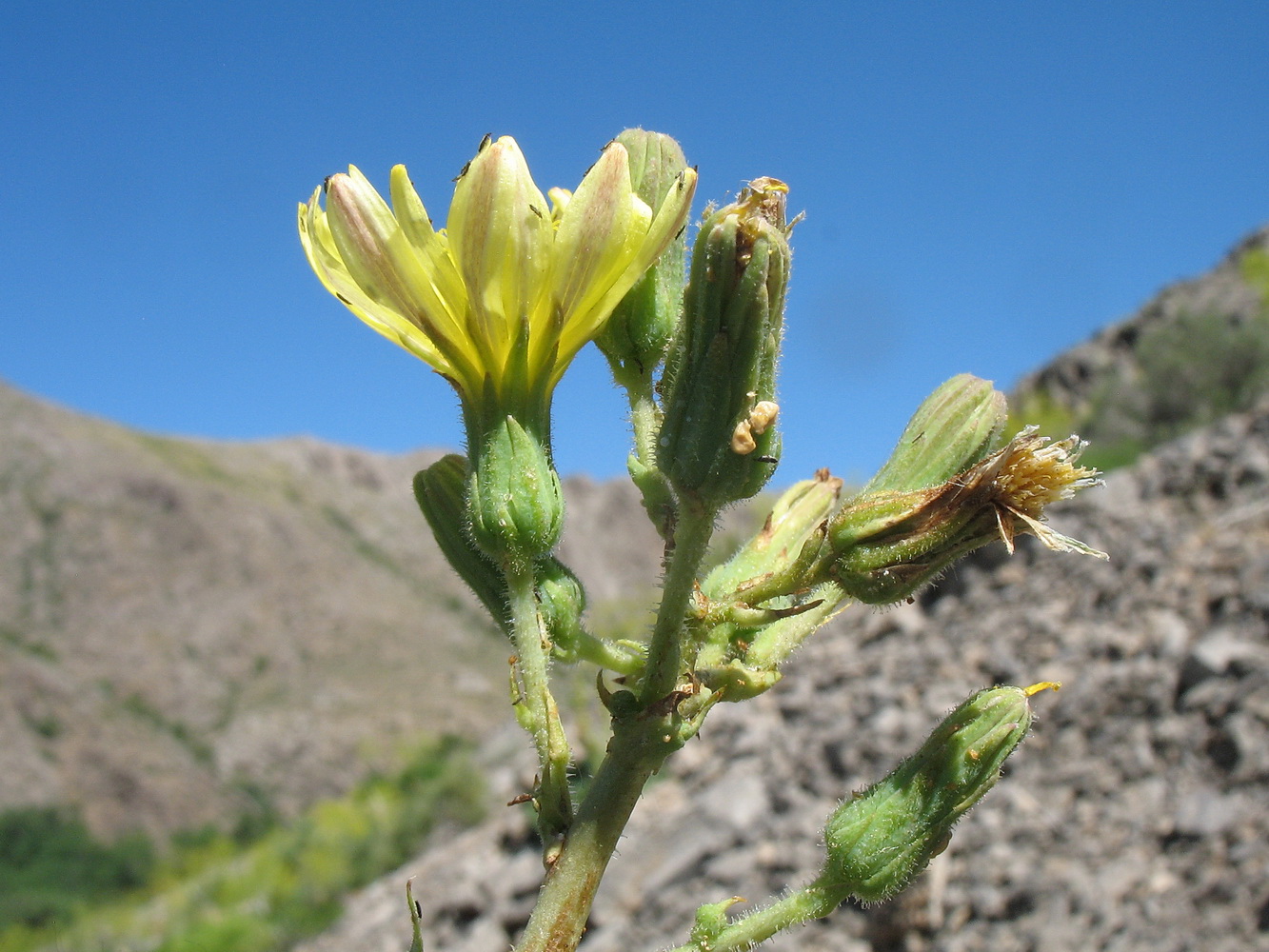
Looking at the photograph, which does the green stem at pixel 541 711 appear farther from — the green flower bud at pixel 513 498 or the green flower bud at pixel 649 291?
the green flower bud at pixel 649 291

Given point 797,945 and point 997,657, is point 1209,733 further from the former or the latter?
point 797,945

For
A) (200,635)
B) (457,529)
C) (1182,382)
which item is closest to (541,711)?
(457,529)

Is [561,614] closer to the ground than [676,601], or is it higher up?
higher up

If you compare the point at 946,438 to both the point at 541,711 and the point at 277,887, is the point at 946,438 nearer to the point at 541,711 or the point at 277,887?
the point at 541,711

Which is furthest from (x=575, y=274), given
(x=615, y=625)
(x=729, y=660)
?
(x=615, y=625)

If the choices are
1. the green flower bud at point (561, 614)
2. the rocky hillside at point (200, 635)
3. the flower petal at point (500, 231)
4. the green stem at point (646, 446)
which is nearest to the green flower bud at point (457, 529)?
the green flower bud at point (561, 614)

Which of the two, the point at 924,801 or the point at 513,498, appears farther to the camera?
the point at 924,801
